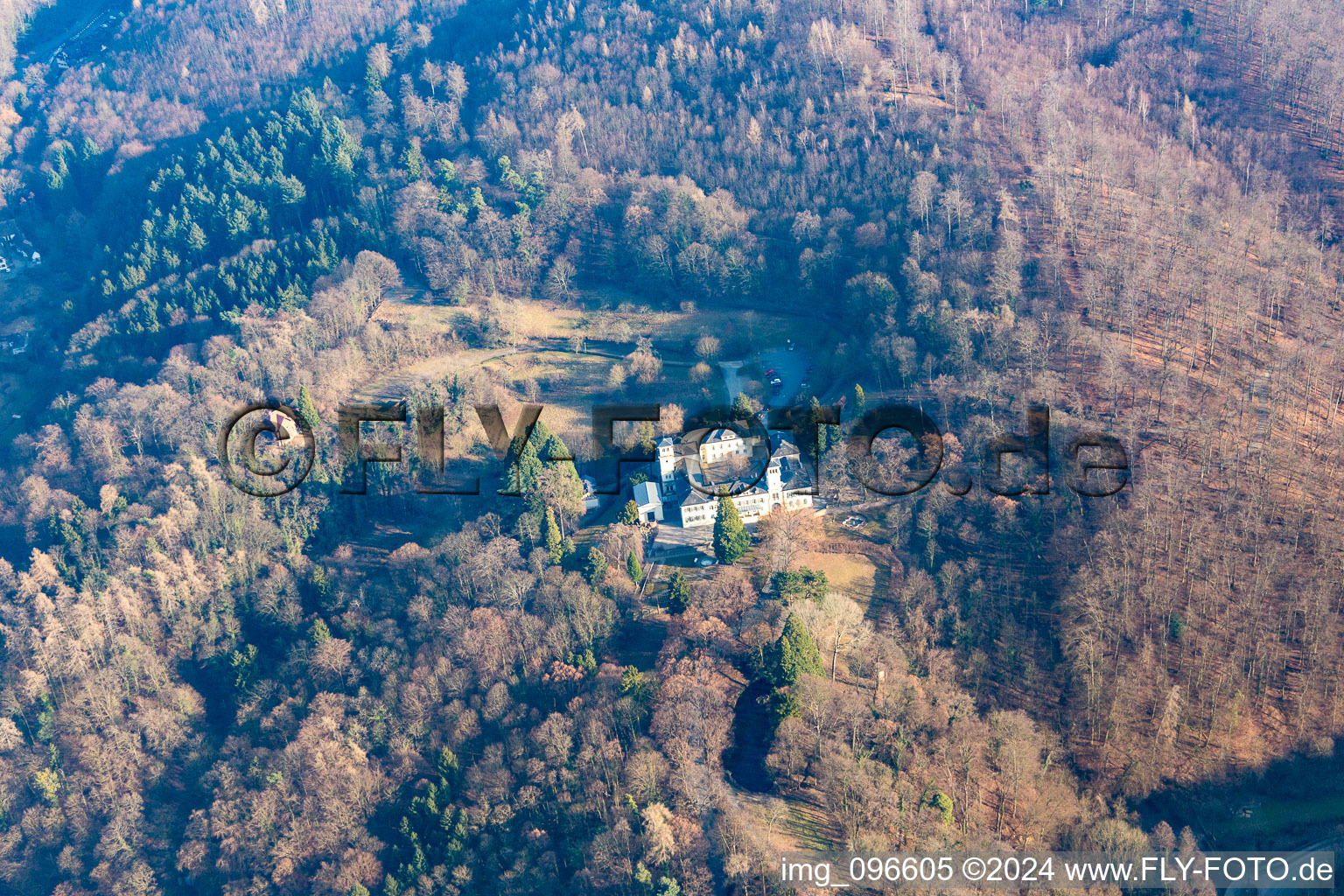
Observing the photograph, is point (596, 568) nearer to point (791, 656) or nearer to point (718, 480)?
point (718, 480)

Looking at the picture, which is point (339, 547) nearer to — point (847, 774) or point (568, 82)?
point (847, 774)

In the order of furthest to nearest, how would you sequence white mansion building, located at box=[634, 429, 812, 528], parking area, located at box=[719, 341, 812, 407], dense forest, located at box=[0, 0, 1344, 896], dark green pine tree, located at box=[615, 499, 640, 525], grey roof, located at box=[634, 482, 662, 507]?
1. parking area, located at box=[719, 341, 812, 407]
2. grey roof, located at box=[634, 482, 662, 507]
3. white mansion building, located at box=[634, 429, 812, 528]
4. dark green pine tree, located at box=[615, 499, 640, 525]
5. dense forest, located at box=[0, 0, 1344, 896]

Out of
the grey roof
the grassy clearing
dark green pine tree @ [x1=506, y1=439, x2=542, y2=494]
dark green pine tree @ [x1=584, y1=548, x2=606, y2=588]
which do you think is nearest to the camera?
the grassy clearing

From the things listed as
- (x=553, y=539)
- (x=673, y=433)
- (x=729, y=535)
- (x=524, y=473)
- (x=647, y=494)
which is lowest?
(x=553, y=539)

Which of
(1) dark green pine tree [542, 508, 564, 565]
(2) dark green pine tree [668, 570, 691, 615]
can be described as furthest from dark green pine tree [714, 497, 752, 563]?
(1) dark green pine tree [542, 508, 564, 565]

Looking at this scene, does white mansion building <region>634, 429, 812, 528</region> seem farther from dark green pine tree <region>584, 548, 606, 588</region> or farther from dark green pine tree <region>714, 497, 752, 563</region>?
dark green pine tree <region>584, 548, 606, 588</region>

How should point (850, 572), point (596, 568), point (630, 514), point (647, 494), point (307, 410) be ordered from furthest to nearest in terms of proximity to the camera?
point (307, 410), point (647, 494), point (630, 514), point (596, 568), point (850, 572)

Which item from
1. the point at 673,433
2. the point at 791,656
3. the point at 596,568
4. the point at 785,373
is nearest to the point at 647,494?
the point at 673,433
